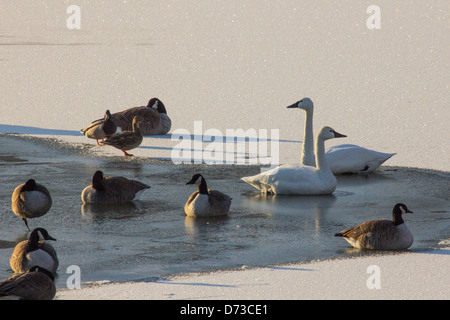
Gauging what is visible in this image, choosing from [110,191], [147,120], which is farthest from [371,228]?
[147,120]

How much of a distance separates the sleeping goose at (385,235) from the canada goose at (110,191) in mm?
3239

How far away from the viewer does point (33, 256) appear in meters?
7.29

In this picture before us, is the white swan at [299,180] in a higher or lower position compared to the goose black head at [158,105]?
lower

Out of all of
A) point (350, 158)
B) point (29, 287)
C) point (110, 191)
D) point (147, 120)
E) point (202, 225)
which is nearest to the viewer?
point (29, 287)

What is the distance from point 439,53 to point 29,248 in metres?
19.4

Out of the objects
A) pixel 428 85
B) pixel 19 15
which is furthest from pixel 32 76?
pixel 19 15

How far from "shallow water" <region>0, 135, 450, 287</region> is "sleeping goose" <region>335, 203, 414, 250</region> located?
0.13m

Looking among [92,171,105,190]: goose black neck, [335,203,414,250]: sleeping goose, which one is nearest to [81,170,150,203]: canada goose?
[92,171,105,190]: goose black neck

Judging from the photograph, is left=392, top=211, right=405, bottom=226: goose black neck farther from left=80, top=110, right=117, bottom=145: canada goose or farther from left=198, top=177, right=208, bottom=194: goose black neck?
left=80, top=110, right=117, bottom=145: canada goose

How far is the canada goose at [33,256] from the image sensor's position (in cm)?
730

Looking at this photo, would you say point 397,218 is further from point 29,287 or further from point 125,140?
point 125,140

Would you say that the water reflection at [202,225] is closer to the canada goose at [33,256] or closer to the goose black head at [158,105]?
the canada goose at [33,256]

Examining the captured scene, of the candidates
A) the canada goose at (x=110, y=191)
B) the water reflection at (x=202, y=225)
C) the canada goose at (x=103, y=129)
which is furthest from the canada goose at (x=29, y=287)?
the canada goose at (x=103, y=129)

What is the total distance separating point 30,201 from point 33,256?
2.07 meters
